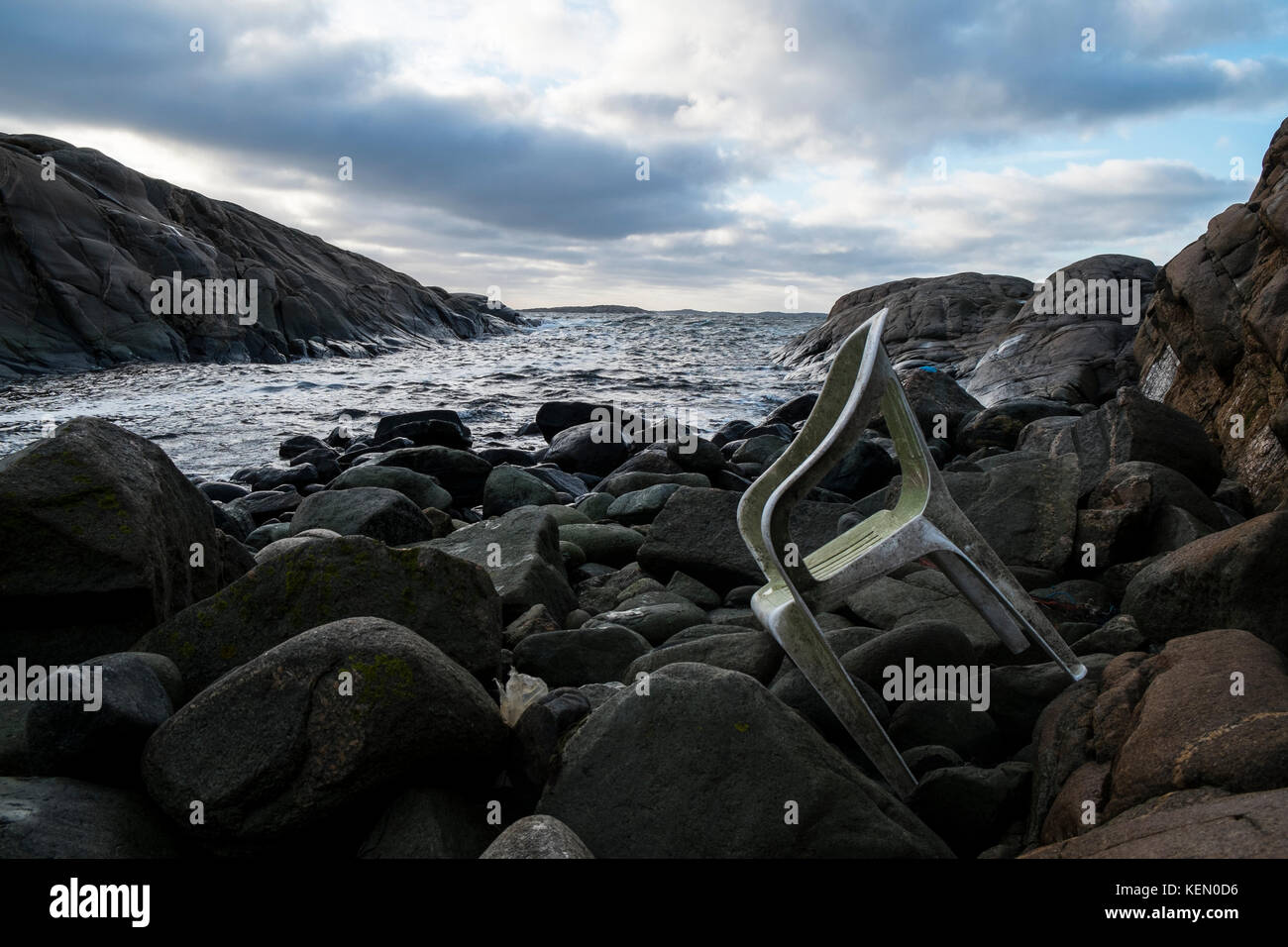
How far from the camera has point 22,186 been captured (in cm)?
2772

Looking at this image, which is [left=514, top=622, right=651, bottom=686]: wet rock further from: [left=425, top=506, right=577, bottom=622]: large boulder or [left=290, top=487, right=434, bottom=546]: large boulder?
[left=290, top=487, right=434, bottom=546]: large boulder

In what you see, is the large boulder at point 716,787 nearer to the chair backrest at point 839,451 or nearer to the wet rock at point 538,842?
the wet rock at point 538,842

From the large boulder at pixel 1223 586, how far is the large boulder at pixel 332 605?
308cm

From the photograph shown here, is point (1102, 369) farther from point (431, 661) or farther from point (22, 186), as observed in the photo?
point (22, 186)

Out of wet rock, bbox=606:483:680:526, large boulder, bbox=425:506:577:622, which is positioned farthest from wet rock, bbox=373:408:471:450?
large boulder, bbox=425:506:577:622

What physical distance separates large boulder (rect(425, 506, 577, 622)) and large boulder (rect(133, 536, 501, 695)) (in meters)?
1.00

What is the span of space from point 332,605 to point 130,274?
1180 inches

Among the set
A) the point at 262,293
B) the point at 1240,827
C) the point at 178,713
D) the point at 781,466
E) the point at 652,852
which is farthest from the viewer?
the point at 262,293

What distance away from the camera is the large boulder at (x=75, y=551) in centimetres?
402

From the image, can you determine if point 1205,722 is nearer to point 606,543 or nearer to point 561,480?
point 606,543

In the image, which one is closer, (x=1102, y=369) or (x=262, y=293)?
(x=1102, y=369)

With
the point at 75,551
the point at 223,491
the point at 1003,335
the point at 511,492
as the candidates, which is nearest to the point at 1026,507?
the point at 75,551
